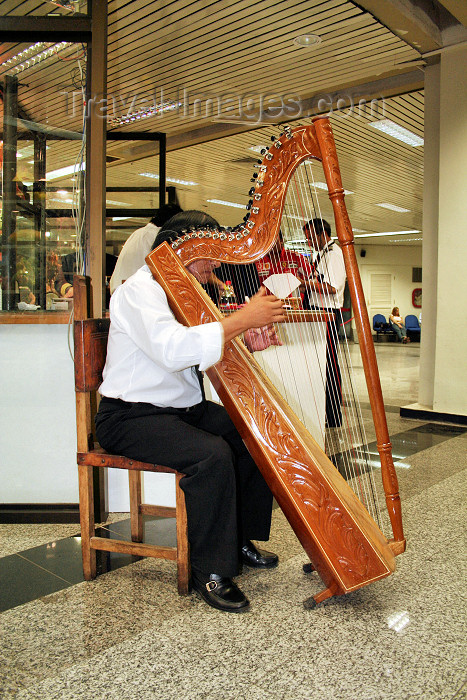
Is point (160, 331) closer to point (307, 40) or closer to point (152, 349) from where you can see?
point (152, 349)

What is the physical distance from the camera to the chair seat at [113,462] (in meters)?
1.69

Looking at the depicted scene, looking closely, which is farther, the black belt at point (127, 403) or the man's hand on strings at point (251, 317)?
the black belt at point (127, 403)

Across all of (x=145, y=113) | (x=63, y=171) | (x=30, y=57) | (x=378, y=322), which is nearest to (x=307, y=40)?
(x=145, y=113)

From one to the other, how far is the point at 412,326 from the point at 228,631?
54.2 ft

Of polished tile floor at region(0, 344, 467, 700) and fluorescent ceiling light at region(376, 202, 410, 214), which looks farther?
fluorescent ceiling light at region(376, 202, 410, 214)

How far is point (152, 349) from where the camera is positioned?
1.57 meters

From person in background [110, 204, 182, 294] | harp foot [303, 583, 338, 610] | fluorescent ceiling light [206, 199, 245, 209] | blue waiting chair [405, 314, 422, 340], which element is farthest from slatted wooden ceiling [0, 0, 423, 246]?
blue waiting chair [405, 314, 422, 340]

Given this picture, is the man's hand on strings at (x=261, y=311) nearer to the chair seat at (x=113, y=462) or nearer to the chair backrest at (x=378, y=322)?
the chair seat at (x=113, y=462)

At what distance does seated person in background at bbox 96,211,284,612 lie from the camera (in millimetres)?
1547

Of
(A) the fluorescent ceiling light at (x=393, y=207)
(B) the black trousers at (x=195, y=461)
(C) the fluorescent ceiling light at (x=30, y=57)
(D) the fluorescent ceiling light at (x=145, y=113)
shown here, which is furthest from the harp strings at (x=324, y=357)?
(A) the fluorescent ceiling light at (x=393, y=207)

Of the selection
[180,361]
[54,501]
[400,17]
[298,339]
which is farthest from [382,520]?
[400,17]

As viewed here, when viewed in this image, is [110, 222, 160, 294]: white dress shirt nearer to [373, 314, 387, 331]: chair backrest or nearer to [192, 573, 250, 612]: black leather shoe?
[192, 573, 250, 612]: black leather shoe

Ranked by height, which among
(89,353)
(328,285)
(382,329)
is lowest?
(382,329)

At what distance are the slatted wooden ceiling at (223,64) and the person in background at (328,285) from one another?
3.90 ft
